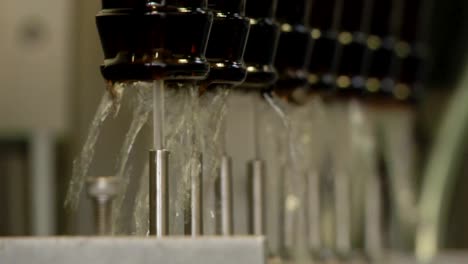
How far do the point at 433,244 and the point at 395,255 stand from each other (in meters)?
0.35

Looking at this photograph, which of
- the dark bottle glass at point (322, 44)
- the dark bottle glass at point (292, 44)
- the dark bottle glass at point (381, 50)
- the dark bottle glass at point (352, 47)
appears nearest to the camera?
the dark bottle glass at point (292, 44)

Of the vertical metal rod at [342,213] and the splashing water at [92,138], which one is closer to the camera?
the splashing water at [92,138]

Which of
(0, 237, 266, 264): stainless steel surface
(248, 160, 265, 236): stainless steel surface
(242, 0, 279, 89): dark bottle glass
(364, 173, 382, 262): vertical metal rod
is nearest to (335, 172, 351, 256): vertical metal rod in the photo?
(364, 173, 382, 262): vertical metal rod

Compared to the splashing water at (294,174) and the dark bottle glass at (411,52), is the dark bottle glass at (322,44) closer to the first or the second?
the splashing water at (294,174)

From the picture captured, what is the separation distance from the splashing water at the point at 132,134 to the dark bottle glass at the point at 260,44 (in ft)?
0.35

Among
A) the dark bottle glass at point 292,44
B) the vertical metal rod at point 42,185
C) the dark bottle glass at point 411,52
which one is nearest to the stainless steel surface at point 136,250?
the dark bottle glass at point 292,44

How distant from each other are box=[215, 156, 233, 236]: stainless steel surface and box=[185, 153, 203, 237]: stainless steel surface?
0.46 feet

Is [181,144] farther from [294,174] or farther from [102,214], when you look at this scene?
[294,174]

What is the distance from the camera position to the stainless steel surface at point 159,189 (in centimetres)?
71

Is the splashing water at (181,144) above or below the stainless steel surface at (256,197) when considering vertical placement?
above

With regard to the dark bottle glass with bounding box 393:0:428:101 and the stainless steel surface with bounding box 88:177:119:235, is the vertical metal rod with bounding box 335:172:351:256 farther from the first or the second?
the stainless steel surface with bounding box 88:177:119:235

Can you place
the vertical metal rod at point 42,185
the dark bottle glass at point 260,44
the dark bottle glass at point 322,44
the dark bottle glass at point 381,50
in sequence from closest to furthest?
the dark bottle glass at point 260,44, the dark bottle glass at point 322,44, the dark bottle glass at point 381,50, the vertical metal rod at point 42,185

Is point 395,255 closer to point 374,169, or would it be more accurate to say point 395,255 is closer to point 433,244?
point 374,169

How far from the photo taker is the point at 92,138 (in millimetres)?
754
